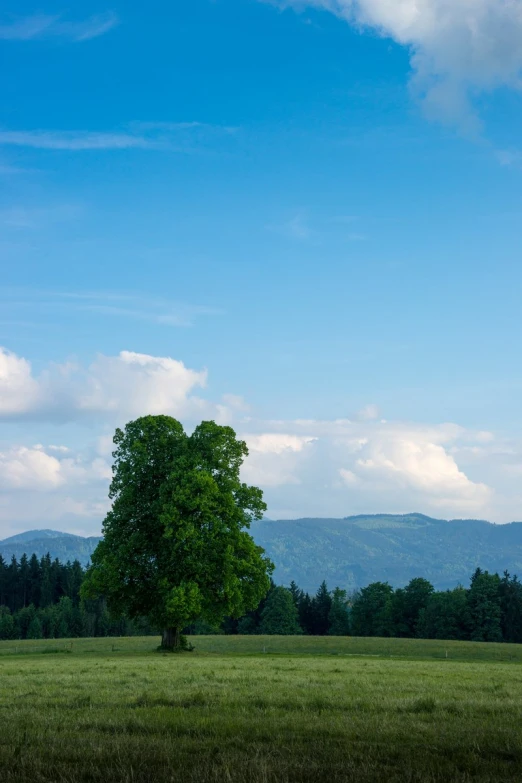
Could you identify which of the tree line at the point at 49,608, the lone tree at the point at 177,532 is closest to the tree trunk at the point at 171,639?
the lone tree at the point at 177,532

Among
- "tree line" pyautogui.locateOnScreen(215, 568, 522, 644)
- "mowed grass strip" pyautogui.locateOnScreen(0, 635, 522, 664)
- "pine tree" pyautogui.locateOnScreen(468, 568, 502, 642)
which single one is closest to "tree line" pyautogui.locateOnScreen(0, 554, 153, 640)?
"tree line" pyautogui.locateOnScreen(215, 568, 522, 644)

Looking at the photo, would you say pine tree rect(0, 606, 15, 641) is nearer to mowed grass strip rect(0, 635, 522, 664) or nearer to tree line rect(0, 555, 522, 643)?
tree line rect(0, 555, 522, 643)

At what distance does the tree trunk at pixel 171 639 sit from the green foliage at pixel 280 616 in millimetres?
77102

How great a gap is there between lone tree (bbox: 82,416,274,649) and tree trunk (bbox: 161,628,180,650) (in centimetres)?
7

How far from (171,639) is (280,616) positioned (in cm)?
7919

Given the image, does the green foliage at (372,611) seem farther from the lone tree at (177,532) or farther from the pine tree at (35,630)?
the lone tree at (177,532)

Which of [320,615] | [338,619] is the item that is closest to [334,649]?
[338,619]

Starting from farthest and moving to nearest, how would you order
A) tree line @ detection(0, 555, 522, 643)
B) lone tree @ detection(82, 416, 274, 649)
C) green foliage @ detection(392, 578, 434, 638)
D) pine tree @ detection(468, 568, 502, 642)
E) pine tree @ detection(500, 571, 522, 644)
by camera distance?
green foliage @ detection(392, 578, 434, 638) → pine tree @ detection(500, 571, 522, 644) → tree line @ detection(0, 555, 522, 643) → pine tree @ detection(468, 568, 502, 642) → lone tree @ detection(82, 416, 274, 649)

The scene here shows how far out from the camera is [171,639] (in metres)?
47.5

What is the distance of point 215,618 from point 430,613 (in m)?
73.5

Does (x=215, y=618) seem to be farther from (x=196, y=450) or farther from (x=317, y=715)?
(x=317, y=715)

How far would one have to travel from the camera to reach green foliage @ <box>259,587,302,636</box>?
12156 cm

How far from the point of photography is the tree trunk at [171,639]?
47281 mm

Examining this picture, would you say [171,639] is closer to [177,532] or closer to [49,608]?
[177,532]
